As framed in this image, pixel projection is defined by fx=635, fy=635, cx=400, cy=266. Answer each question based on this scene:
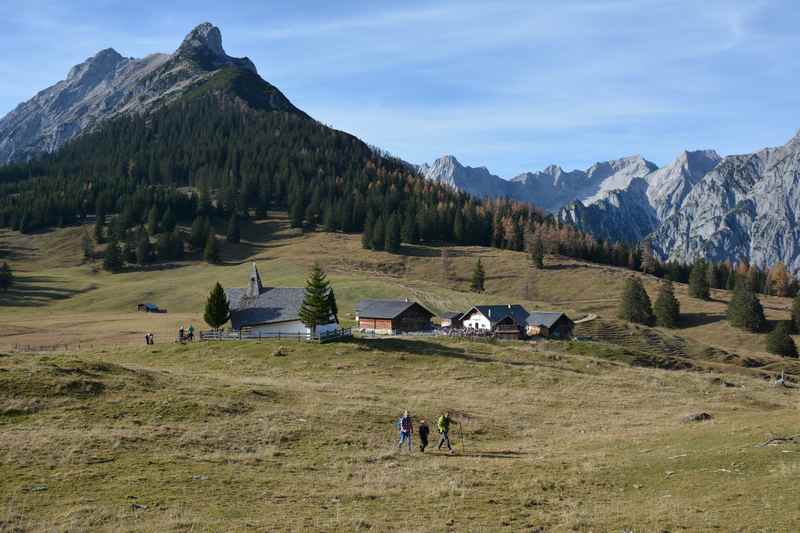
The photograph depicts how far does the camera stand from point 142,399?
36500 millimetres

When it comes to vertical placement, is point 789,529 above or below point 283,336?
above

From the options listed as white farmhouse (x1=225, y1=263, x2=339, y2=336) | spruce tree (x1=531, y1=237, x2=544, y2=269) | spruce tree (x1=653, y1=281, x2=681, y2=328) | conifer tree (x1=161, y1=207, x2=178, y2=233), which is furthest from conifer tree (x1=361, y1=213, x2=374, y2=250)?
white farmhouse (x1=225, y1=263, x2=339, y2=336)

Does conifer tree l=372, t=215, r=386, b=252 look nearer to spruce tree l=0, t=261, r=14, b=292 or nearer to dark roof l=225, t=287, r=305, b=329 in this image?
spruce tree l=0, t=261, r=14, b=292

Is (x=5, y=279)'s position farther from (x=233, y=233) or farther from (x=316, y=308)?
(x=316, y=308)

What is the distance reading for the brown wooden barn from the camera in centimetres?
8644

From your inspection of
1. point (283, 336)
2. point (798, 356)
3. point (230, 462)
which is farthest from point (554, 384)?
point (798, 356)

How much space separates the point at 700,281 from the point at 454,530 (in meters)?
147

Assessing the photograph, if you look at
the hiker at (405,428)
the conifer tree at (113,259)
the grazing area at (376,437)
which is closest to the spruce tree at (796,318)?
the grazing area at (376,437)

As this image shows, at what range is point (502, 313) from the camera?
309 feet

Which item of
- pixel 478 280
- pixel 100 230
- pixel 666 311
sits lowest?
pixel 666 311

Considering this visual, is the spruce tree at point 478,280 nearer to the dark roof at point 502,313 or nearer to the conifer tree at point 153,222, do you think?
the dark roof at point 502,313

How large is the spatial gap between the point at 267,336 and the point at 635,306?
81114 millimetres

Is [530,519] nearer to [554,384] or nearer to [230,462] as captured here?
[230,462]

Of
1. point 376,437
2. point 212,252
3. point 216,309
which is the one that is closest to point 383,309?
point 216,309
